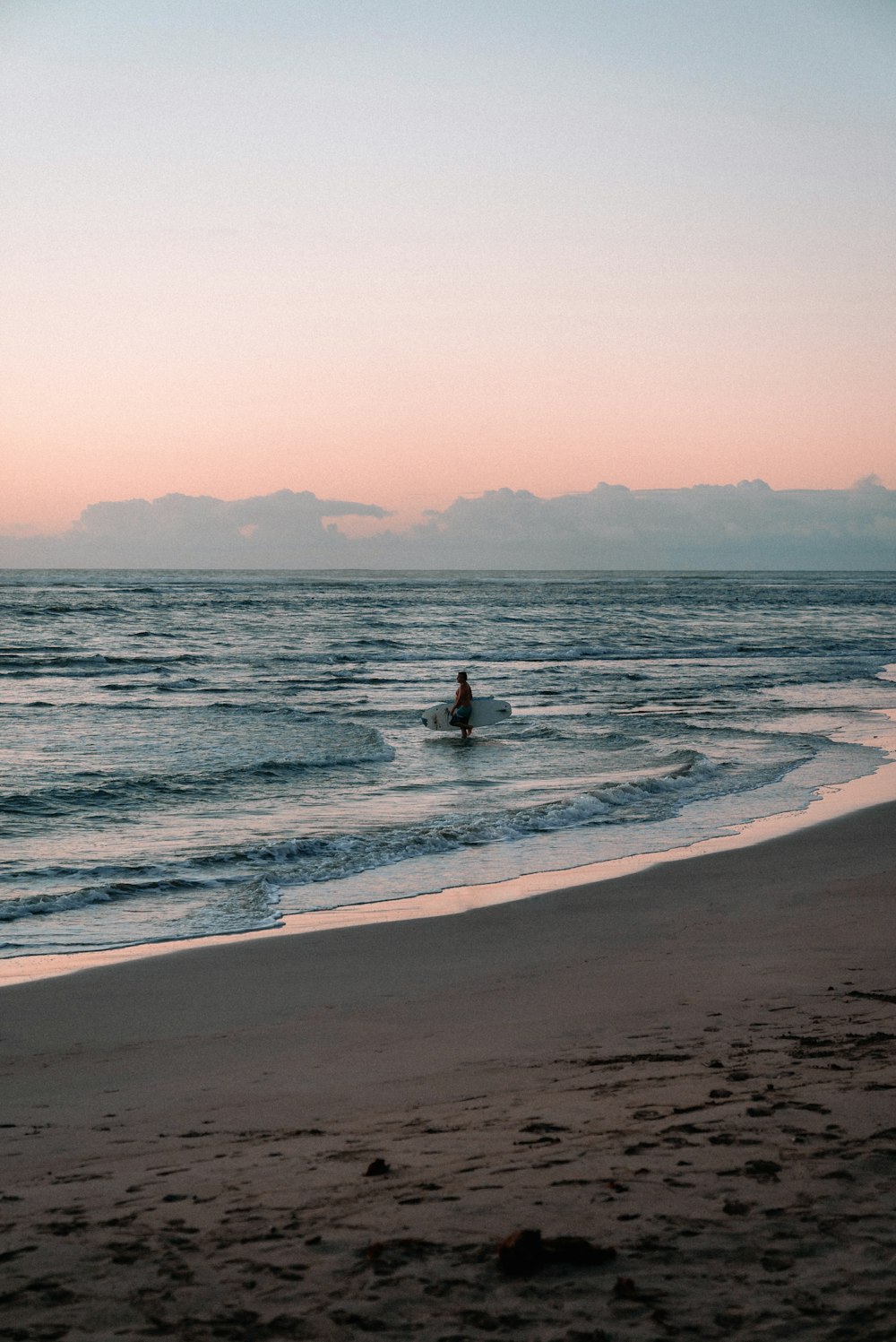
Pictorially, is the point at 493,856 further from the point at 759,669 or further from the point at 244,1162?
the point at 759,669

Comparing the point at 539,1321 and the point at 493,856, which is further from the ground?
the point at 539,1321

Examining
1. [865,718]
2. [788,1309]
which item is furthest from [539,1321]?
[865,718]

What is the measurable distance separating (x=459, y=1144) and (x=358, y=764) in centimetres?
1341

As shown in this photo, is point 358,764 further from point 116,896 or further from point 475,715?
point 116,896

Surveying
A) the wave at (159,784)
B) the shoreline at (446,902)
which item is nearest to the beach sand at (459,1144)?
the shoreline at (446,902)

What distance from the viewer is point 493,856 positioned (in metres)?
11.1

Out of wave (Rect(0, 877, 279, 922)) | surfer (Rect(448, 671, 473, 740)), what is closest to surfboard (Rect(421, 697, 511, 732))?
surfer (Rect(448, 671, 473, 740))

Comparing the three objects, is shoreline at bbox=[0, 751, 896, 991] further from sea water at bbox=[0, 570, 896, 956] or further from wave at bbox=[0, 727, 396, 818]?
wave at bbox=[0, 727, 396, 818]

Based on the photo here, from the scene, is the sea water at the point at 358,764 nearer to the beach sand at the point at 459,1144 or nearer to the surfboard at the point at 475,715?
the surfboard at the point at 475,715

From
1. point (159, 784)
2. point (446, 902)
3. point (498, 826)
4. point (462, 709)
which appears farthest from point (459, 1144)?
point (462, 709)

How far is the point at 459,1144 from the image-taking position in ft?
13.1

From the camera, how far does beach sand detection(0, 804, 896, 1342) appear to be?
297 centimetres

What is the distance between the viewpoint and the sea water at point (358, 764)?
10102 mm

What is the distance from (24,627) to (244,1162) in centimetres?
5006
